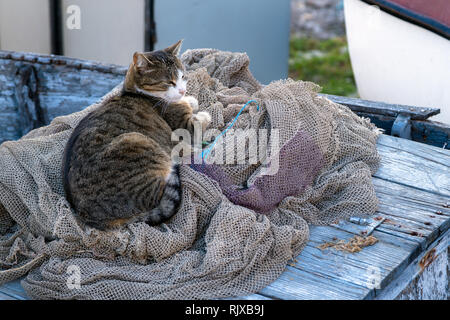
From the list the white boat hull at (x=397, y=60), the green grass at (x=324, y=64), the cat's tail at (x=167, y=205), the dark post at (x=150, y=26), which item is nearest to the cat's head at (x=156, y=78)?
the cat's tail at (x=167, y=205)

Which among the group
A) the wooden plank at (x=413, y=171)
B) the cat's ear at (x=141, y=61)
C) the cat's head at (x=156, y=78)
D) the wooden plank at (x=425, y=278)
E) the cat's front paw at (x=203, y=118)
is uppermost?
the cat's ear at (x=141, y=61)

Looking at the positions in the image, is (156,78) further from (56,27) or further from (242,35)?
(242,35)

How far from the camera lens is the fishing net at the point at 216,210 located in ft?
6.21

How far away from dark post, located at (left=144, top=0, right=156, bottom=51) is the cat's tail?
326cm

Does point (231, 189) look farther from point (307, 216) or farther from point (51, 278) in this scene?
point (51, 278)

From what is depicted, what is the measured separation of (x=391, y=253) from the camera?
2.03 metres

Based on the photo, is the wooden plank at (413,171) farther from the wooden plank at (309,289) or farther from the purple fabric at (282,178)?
the wooden plank at (309,289)

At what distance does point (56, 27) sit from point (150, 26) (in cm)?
87

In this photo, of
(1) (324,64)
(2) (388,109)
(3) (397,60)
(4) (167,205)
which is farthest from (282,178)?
(1) (324,64)

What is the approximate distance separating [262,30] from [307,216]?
3.67 metres

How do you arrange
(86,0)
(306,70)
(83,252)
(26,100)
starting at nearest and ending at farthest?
(83,252), (26,100), (86,0), (306,70)

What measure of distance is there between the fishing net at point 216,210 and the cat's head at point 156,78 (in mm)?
248

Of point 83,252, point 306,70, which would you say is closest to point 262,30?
point 306,70

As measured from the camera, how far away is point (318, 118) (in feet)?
8.44
